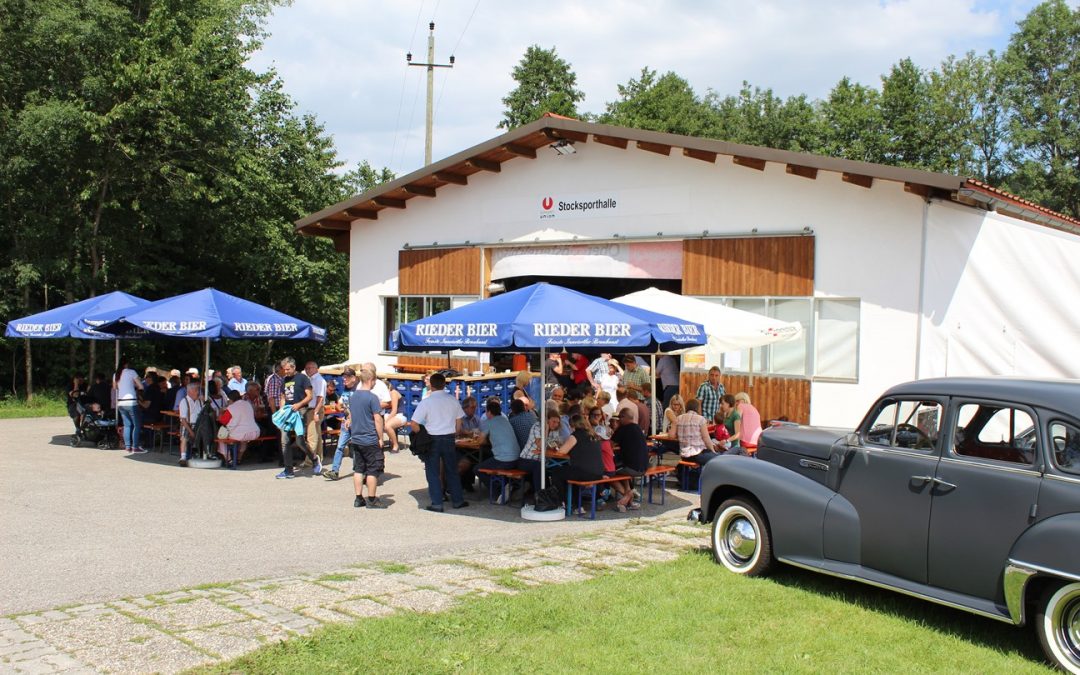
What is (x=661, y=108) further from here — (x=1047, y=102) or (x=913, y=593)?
(x=913, y=593)

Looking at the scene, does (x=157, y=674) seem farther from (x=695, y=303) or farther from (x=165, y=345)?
(x=165, y=345)

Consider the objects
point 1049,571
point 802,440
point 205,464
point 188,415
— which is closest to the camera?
point 1049,571

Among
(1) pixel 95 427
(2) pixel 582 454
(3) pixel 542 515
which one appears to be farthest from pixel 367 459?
(1) pixel 95 427

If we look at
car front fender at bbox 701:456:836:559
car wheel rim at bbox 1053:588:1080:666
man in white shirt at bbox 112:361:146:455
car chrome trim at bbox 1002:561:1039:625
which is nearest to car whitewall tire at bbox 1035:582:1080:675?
car wheel rim at bbox 1053:588:1080:666

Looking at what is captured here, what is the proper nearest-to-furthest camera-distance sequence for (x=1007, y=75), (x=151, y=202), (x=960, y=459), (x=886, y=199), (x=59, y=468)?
(x=960, y=459) < (x=59, y=468) < (x=886, y=199) < (x=151, y=202) < (x=1007, y=75)

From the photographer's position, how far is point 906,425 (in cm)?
633

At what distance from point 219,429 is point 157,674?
9.10 metres

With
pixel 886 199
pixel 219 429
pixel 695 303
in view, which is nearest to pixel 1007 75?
pixel 886 199

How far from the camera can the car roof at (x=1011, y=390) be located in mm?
5500

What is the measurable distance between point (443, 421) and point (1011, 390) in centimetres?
618

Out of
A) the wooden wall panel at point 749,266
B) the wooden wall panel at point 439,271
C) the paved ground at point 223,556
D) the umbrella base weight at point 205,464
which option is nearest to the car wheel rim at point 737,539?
the paved ground at point 223,556

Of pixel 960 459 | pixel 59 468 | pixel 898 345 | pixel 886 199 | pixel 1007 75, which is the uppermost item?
pixel 1007 75

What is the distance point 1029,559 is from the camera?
5277 millimetres

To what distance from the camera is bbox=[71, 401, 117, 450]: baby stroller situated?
1576 cm
